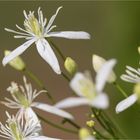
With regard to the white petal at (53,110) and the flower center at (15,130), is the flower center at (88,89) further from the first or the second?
the flower center at (15,130)

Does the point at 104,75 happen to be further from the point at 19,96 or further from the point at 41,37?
the point at 41,37

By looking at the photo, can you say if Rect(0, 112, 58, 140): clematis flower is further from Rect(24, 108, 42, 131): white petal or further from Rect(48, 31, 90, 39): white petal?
Rect(48, 31, 90, 39): white petal

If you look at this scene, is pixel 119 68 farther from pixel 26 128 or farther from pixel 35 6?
pixel 35 6

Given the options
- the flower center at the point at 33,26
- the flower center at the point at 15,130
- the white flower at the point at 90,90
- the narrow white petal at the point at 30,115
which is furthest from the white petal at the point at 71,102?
the flower center at the point at 33,26

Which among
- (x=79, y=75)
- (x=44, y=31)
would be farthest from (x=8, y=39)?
(x=79, y=75)

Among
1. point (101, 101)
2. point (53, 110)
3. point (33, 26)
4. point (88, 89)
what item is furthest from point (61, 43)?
point (101, 101)

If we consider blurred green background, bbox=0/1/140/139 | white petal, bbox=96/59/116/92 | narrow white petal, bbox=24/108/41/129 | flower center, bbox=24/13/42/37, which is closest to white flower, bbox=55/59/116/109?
white petal, bbox=96/59/116/92
